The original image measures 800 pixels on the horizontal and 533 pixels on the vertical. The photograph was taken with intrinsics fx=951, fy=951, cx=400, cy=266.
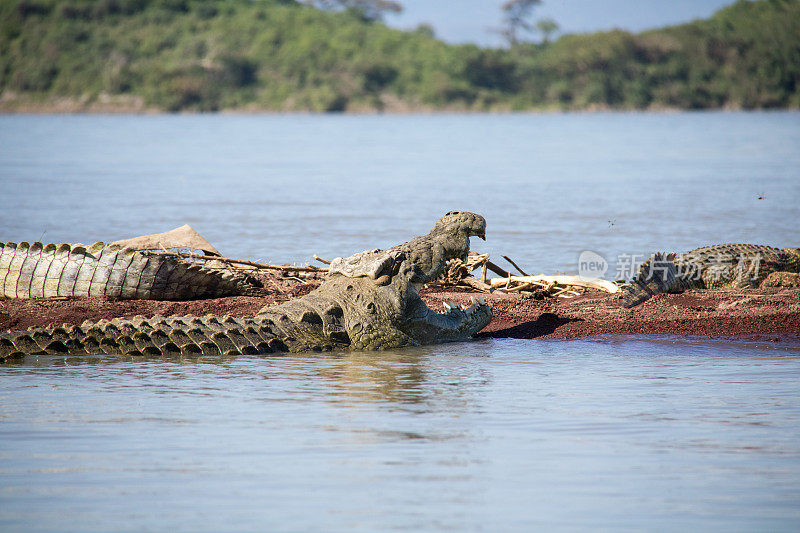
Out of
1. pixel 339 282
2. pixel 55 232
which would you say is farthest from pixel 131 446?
pixel 55 232

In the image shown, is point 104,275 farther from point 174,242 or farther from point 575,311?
point 575,311

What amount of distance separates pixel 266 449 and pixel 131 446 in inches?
25.0

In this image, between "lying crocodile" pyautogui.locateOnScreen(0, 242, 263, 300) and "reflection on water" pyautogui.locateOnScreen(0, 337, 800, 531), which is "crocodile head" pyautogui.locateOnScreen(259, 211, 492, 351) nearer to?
"reflection on water" pyautogui.locateOnScreen(0, 337, 800, 531)

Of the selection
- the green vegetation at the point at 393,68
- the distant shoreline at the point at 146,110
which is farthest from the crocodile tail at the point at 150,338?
the distant shoreline at the point at 146,110

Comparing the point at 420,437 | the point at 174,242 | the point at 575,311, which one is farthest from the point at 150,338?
the point at 575,311

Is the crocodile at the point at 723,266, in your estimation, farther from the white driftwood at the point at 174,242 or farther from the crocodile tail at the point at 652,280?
the white driftwood at the point at 174,242

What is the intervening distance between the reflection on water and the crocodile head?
0.71ft

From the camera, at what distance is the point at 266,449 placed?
175 inches

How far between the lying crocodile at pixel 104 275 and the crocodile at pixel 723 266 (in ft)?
12.2

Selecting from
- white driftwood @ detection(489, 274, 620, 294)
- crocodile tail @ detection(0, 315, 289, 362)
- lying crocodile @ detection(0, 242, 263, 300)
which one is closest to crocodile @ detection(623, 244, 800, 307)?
white driftwood @ detection(489, 274, 620, 294)

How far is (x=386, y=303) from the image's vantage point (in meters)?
6.64

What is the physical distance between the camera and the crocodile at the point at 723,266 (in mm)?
8203

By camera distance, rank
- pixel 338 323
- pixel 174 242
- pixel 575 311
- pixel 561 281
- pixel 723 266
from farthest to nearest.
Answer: pixel 174 242 < pixel 723 266 < pixel 561 281 < pixel 575 311 < pixel 338 323

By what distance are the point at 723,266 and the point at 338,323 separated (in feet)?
12.4
